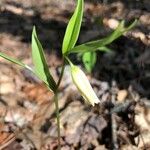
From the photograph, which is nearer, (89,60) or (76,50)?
(76,50)

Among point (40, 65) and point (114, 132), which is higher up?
point (40, 65)

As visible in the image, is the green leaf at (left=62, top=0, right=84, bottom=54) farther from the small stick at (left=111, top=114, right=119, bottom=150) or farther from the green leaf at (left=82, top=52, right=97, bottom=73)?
the green leaf at (left=82, top=52, right=97, bottom=73)

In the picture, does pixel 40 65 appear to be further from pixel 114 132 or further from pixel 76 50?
pixel 114 132

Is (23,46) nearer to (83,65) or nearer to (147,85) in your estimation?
(83,65)

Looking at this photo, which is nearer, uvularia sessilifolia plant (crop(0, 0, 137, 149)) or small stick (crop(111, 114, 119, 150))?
uvularia sessilifolia plant (crop(0, 0, 137, 149))

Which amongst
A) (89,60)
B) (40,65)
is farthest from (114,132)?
(40,65)

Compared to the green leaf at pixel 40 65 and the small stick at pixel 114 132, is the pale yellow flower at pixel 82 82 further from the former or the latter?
the small stick at pixel 114 132

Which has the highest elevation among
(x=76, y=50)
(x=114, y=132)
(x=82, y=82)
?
(x=76, y=50)

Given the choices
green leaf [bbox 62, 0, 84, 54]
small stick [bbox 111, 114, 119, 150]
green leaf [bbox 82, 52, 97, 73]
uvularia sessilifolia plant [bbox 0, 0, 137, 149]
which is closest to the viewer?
uvularia sessilifolia plant [bbox 0, 0, 137, 149]

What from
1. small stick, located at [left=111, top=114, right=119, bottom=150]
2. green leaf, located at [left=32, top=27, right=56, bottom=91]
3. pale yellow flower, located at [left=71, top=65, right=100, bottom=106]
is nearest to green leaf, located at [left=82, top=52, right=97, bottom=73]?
small stick, located at [left=111, top=114, right=119, bottom=150]
